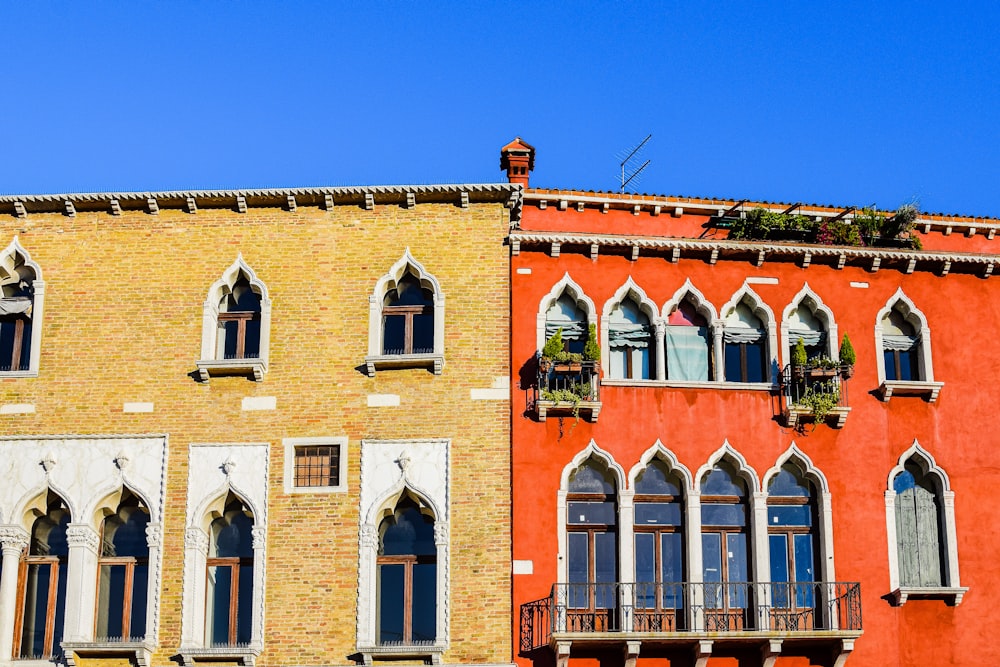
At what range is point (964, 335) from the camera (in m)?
25.6

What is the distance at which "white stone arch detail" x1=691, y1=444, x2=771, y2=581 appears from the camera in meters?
23.8

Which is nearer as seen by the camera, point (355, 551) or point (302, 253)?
point (355, 551)

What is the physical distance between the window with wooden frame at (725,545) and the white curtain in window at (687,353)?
4.85 ft

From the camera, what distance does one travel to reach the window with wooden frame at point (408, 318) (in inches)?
976

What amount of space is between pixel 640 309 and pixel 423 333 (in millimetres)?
3379

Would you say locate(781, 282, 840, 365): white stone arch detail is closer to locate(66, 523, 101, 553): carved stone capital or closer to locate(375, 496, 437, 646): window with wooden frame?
locate(375, 496, 437, 646): window with wooden frame

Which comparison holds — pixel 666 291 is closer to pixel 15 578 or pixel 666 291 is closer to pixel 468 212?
pixel 468 212

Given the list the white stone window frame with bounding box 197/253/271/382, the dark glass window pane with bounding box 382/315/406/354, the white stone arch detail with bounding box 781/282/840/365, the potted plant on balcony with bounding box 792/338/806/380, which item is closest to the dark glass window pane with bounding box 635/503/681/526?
the potted plant on balcony with bounding box 792/338/806/380

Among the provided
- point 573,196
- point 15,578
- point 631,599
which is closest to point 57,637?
point 15,578

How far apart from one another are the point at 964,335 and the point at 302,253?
1044 centimetres

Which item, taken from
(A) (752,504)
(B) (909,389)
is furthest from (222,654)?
(B) (909,389)

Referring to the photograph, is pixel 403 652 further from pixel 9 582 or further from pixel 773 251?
pixel 773 251

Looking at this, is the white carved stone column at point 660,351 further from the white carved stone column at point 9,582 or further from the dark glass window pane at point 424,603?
the white carved stone column at point 9,582

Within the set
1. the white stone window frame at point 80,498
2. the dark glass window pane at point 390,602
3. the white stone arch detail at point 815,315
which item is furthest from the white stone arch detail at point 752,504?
the white stone window frame at point 80,498
